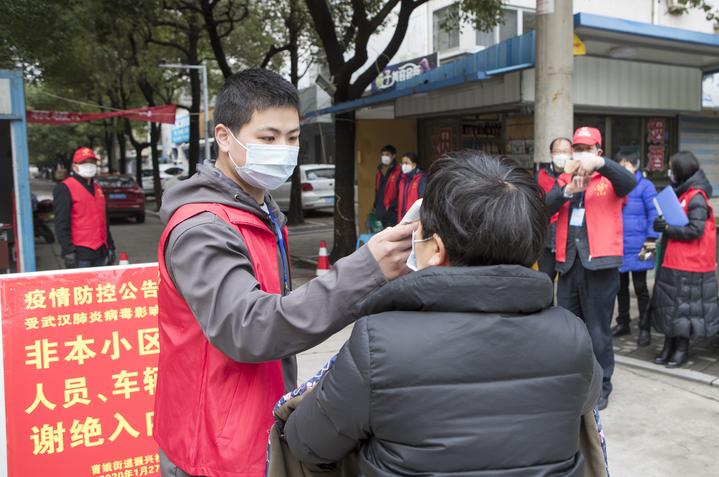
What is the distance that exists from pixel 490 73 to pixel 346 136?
3.20 m

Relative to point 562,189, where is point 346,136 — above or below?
above

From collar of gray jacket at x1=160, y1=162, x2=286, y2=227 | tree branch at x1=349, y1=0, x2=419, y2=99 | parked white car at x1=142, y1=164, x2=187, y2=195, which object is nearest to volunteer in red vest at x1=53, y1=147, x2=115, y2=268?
tree branch at x1=349, y1=0, x2=419, y2=99

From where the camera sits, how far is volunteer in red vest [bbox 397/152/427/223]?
9.26 m

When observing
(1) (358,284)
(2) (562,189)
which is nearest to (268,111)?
(1) (358,284)

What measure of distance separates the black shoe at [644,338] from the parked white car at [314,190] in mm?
12962

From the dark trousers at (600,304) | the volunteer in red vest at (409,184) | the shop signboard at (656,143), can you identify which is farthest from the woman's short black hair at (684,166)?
the shop signboard at (656,143)

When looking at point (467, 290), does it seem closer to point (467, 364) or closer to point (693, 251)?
point (467, 364)

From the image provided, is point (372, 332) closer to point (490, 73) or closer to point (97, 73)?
point (490, 73)

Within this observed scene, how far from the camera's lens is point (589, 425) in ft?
5.03

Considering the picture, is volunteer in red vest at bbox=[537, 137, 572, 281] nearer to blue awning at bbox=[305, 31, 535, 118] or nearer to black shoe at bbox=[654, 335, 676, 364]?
black shoe at bbox=[654, 335, 676, 364]

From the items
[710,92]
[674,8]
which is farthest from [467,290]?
[674,8]

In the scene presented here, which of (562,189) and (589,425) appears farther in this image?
(562,189)

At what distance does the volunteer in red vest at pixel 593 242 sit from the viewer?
4.34 metres

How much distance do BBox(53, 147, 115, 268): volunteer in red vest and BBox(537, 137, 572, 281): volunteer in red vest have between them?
14.8 feet
